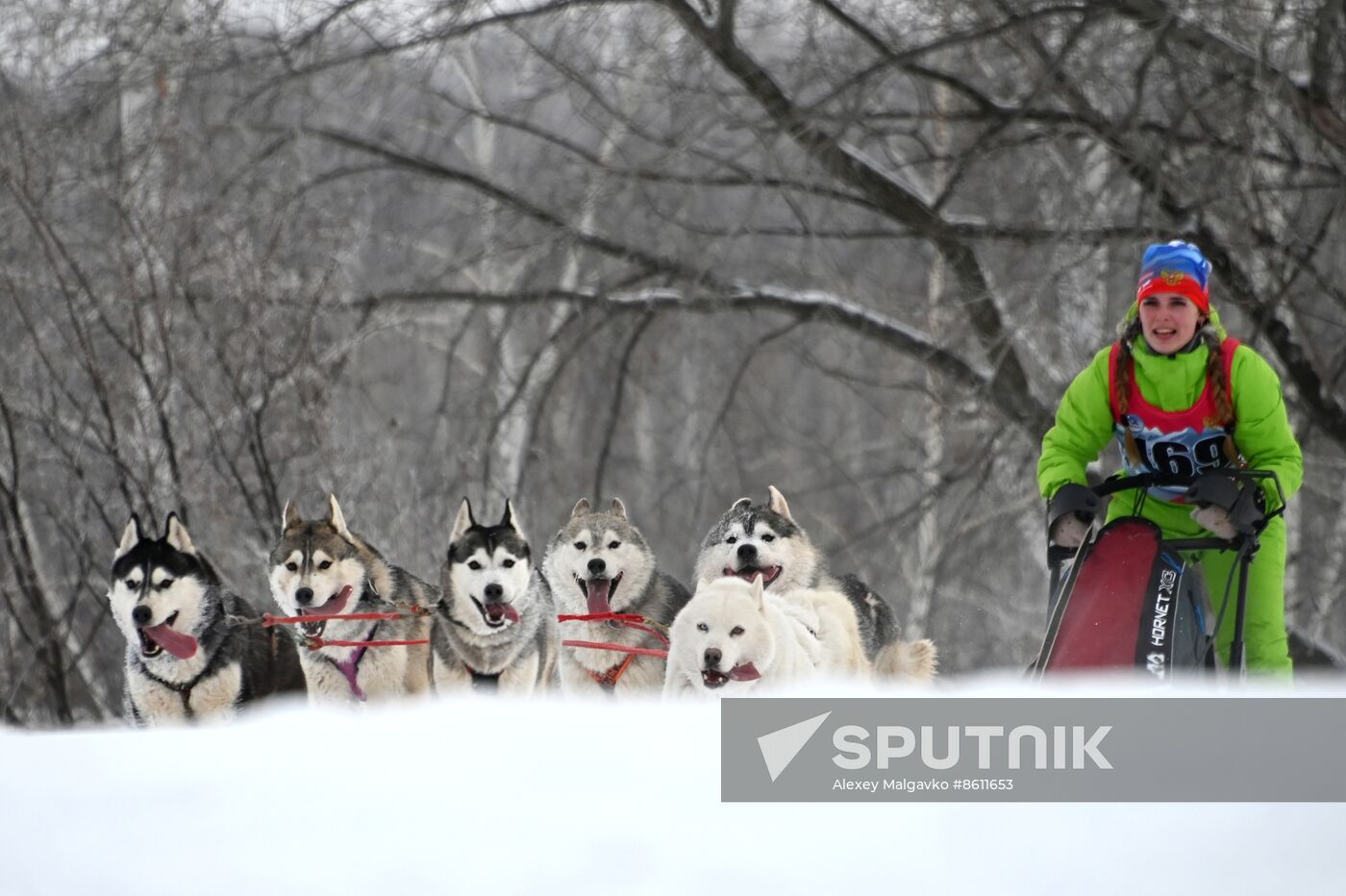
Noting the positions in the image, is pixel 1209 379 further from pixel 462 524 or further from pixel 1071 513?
pixel 462 524

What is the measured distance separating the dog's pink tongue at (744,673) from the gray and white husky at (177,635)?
43.2 inches

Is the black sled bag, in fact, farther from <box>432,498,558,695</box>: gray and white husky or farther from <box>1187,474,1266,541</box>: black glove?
<box>432,498,558,695</box>: gray and white husky

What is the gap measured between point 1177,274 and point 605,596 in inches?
66.5

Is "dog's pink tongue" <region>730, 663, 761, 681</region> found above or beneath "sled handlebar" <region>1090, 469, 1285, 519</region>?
beneath

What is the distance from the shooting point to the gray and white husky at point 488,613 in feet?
11.3

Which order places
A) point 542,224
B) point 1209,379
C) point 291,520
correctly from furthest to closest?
point 542,224 < point 1209,379 < point 291,520

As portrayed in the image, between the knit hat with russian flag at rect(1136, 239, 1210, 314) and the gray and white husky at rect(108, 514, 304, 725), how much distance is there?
94.7 inches

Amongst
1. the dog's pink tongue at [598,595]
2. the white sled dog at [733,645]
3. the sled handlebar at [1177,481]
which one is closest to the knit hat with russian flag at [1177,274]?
the sled handlebar at [1177,481]

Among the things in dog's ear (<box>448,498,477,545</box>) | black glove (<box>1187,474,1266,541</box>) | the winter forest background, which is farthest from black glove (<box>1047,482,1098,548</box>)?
the winter forest background

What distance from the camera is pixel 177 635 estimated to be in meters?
3.27

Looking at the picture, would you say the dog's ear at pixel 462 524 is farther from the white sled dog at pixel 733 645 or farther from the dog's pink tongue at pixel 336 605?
the white sled dog at pixel 733 645

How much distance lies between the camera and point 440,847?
241 cm

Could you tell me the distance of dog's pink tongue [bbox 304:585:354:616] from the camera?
3.40m

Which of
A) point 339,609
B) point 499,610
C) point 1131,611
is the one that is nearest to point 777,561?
point 499,610
